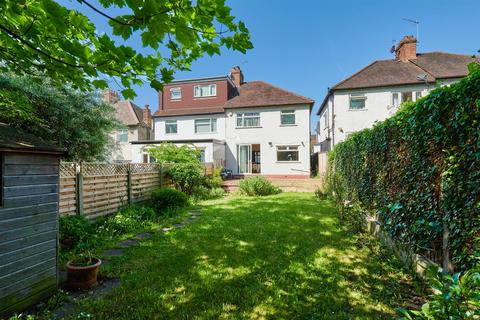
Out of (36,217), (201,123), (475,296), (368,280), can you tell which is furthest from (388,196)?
(201,123)

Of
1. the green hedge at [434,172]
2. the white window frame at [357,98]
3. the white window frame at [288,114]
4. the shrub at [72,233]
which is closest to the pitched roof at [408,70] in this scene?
the white window frame at [357,98]

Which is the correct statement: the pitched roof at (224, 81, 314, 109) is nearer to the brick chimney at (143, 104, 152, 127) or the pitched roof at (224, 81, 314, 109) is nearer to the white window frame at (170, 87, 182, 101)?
the white window frame at (170, 87, 182, 101)

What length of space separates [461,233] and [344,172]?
609 cm

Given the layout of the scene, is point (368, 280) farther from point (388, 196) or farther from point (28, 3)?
point (28, 3)

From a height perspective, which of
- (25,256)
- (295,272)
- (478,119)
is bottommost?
(295,272)

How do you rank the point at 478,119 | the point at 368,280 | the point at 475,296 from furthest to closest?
1. the point at 368,280
2. the point at 478,119
3. the point at 475,296

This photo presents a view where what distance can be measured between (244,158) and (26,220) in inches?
695

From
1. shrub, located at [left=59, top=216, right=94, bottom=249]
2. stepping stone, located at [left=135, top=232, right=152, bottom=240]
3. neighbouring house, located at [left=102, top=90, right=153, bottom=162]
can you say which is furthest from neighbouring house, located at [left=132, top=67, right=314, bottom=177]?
shrub, located at [left=59, top=216, right=94, bottom=249]

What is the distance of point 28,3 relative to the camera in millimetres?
2029

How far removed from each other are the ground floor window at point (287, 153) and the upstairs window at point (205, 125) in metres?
6.07

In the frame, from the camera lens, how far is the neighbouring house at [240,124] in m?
19.1

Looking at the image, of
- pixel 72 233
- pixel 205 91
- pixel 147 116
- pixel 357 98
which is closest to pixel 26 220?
pixel 72 233

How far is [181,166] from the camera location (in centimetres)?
1114

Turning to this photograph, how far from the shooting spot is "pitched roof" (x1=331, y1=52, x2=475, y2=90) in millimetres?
17359
